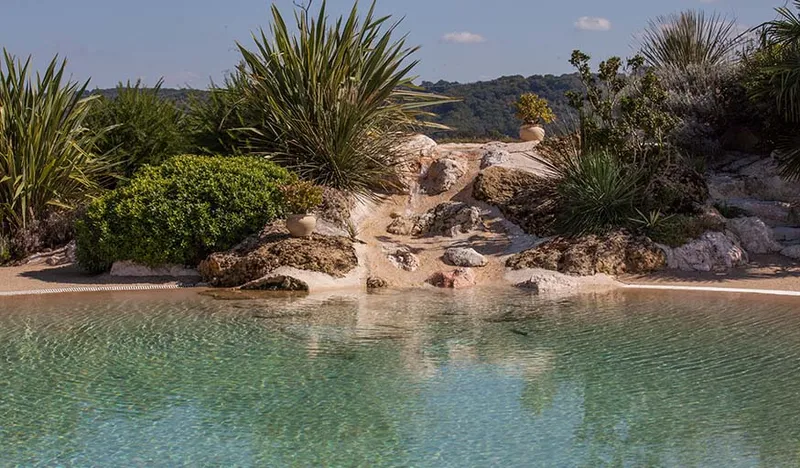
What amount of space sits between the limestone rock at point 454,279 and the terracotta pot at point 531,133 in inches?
220

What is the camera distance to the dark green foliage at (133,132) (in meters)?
15.2

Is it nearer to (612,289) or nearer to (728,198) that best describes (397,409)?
(612,289)

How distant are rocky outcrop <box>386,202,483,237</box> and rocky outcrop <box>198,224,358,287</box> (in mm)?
1537

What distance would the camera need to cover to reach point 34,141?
13484mm

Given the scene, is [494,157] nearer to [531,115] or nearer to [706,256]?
[531,115]

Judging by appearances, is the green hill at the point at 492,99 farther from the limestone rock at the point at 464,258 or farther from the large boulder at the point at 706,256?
the large boulder at the point at 706,256

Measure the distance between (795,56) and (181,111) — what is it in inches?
381

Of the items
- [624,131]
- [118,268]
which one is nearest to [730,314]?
[624,131]

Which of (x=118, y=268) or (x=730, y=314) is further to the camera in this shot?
(x=118, y=268)

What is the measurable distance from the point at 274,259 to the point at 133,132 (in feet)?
15.0

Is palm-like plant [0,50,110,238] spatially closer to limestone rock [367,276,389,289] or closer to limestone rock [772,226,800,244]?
limestone rock [367,276,389,289]

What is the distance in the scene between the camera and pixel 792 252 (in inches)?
490

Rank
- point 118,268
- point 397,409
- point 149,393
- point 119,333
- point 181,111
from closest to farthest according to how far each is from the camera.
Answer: point 397,409, point 149,393, point 119,333, point 118,268, point 181,111

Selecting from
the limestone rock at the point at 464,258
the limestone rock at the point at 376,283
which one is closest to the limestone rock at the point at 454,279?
the limestone rock at the point at 464,258
